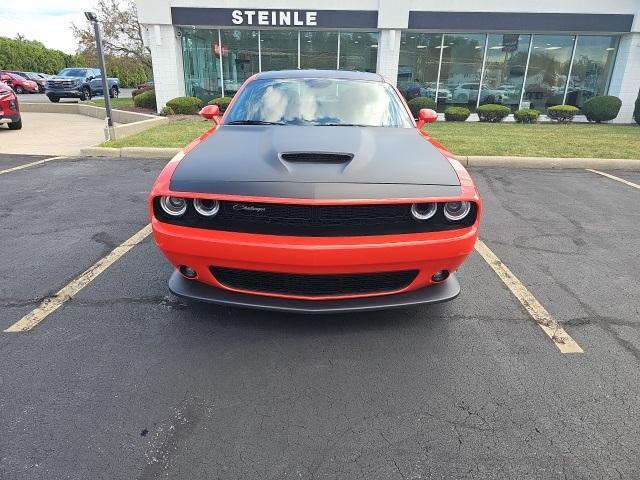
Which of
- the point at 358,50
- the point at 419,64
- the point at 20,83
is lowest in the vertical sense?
the point at 20,83

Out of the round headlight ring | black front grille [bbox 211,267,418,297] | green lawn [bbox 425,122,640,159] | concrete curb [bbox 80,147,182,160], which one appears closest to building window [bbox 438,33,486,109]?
green lawn [bbox 425,122,640,159]

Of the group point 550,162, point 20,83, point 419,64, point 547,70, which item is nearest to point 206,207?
point 550,162

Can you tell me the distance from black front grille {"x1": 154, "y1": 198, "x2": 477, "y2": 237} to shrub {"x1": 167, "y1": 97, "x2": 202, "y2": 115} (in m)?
14.0

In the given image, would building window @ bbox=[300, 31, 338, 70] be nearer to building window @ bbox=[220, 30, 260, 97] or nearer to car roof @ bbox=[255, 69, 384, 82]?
building window @ bbox=[220, 30, 260, 97]

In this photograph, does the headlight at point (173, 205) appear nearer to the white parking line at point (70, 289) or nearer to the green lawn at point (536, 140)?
the white parking line at point (70, 289)

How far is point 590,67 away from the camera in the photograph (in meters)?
16.6

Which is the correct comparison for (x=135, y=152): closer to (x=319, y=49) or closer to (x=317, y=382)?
(x=317, y=382)

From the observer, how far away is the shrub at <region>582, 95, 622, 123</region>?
1492 centimetres

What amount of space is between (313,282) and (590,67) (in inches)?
740

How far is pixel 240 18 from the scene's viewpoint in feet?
51.1

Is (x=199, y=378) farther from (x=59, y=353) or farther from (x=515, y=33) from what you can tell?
(x=515, y=33)

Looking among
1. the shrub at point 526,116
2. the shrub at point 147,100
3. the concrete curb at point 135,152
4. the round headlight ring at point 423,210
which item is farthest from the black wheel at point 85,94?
the round headlight ring at point 423,210

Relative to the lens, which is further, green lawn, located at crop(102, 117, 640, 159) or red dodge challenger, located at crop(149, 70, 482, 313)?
green lawn, located at crop(102, 117, 640, 159)

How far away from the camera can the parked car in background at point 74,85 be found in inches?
896
